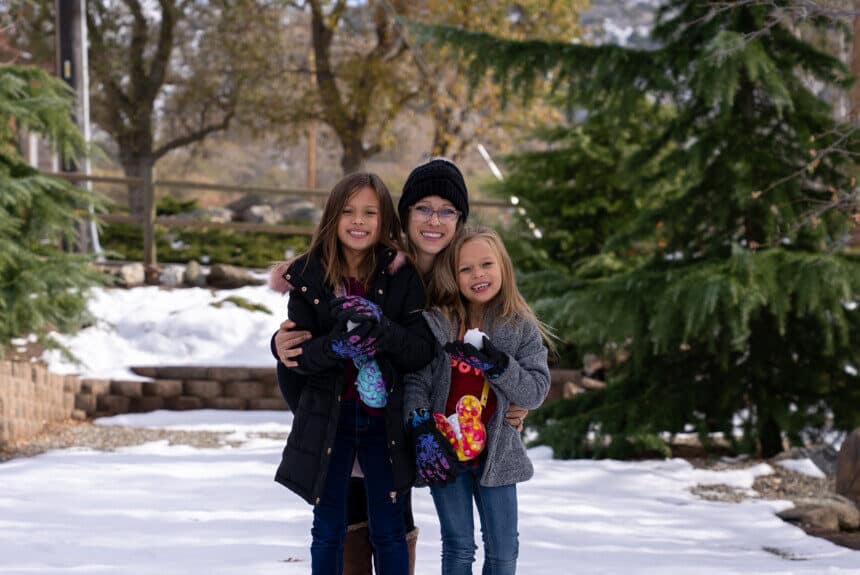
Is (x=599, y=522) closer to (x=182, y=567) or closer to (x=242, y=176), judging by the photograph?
(x=182, y=567)

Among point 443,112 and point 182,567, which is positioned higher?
point 443,112

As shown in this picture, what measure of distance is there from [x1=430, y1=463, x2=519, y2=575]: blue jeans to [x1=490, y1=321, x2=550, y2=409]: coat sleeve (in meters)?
0.24

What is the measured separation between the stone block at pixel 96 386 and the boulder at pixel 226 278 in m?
2.92

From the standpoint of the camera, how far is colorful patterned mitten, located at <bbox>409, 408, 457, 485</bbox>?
2596mm

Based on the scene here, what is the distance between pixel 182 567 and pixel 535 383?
5.84 feet

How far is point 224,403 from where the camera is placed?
8.73 metres

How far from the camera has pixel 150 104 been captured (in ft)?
64.7

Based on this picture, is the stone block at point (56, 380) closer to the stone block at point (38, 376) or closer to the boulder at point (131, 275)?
the stone block at point (38, 376)

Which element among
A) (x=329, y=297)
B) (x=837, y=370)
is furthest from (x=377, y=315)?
(x=837, y=370)

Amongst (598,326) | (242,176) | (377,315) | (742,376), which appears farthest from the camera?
(242,176)

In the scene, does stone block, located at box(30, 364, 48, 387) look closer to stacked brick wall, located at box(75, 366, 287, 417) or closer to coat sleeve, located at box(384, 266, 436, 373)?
stacked brick wall, located at box(75, 366, 287, 417)

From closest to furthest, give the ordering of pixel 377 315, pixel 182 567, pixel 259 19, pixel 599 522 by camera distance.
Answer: pixel 377 315 < pixel 182 567 < pixel 599 522 < pixel 259 19

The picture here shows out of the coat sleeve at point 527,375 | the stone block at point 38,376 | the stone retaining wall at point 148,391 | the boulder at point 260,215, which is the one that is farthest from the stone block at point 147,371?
the boulder at point 260,215

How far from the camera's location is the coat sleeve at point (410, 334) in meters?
2.62
